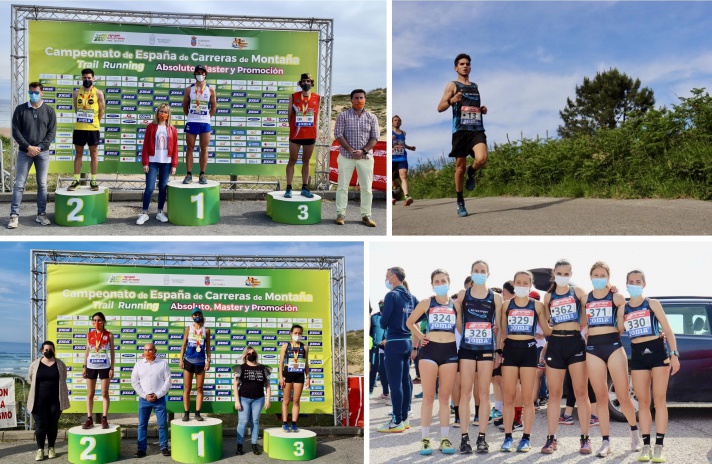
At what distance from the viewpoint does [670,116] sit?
13.1 meters

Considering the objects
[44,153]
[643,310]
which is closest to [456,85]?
[643,310]

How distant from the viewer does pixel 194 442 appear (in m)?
9.97

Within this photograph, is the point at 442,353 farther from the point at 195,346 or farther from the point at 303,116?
the point at 303,116

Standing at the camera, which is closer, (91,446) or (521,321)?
(521,321)

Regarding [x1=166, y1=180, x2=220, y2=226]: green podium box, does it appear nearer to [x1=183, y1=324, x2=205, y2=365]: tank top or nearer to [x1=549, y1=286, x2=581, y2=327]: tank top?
[x1=183, y1=324, x2=205, y2=365]: tank top

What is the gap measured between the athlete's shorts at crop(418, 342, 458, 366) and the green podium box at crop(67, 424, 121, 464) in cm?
440

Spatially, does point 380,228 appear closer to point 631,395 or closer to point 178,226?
point 178,226

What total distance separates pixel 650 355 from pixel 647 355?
0.03 metres

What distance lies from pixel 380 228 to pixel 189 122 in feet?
9.74

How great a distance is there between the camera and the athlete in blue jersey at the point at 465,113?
973 cm

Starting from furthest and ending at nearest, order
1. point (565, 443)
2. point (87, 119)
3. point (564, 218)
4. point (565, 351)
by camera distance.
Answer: point (87, 119) < point (564, 218) < point (565, 443) < point (565, 351)

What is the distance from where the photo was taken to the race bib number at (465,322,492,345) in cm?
771

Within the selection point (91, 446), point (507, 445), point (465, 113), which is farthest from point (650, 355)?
point (91, 446)

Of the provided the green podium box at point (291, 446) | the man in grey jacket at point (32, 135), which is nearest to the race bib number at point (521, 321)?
the green podium box at point (291, 446)
